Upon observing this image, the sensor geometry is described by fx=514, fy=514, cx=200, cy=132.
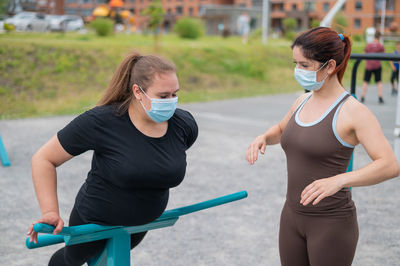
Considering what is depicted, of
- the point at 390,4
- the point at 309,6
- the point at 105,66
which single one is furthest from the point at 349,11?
the point at 105,66

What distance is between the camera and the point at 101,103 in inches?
93.6

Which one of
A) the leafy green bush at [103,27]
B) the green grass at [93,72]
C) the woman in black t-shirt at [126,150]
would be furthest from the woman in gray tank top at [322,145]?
the leafy green bush at [103,27]

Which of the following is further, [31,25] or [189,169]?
[31,25]

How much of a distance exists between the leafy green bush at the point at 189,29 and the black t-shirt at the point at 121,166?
25673mm

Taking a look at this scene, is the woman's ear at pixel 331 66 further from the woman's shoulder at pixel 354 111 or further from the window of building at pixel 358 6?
the window of building at pixel 358 6

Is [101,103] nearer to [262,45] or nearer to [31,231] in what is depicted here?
[31,231]

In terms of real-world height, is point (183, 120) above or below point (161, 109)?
below

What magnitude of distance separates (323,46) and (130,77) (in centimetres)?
88

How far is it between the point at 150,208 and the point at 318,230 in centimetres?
76

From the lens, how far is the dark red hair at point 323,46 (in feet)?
7.50

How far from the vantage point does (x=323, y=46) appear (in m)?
2.29

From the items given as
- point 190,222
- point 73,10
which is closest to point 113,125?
Answer: point 190,222

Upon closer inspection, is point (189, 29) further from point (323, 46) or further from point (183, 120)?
point (323, 46)

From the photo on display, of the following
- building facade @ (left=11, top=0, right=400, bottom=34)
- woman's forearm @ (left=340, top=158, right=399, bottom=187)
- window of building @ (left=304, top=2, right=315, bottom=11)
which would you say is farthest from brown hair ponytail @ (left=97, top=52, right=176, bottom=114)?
window of building @ (left=304, top=2, right=315, bottom=11)
